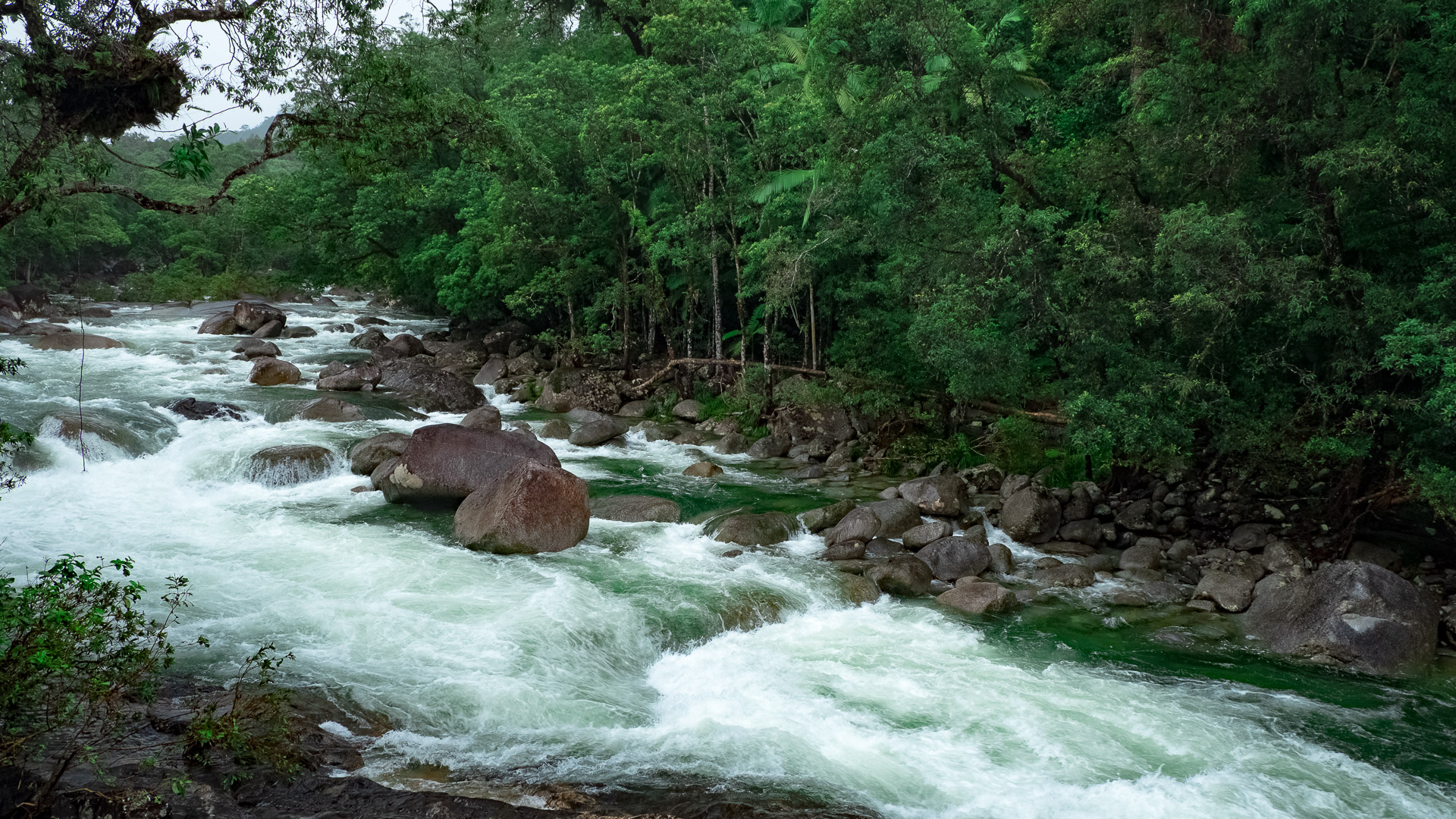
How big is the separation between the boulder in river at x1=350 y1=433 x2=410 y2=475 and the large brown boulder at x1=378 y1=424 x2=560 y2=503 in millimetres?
1115

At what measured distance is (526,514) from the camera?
43.1 ft

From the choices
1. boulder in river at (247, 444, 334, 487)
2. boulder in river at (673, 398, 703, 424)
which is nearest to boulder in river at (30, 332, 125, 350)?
boulder in river at (247, 444, 334, 487)

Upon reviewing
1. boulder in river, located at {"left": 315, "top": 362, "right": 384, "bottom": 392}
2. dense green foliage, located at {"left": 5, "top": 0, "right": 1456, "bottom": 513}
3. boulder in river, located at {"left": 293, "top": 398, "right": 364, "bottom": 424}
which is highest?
dense green foliage, located at {"left": 5, "top": 0, "right": 1456, "bottom": 513}

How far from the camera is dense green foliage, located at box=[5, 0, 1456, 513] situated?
1148 cm

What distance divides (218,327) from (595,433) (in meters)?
19.1

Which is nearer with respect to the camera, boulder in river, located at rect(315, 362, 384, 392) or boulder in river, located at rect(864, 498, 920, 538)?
boulder in river, located at rect(864, 498, 920, 538)

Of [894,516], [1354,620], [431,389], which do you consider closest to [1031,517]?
[894,516]

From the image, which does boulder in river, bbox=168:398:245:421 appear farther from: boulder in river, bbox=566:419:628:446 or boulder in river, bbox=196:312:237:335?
boulder in river, bbox=196:312:237:335

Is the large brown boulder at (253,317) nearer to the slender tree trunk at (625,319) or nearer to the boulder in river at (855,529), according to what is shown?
the slender tree trunk at (625,319)

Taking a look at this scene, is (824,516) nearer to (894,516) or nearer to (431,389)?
(894,516)

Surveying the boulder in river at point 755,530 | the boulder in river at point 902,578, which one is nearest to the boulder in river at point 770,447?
the boulder in river at point 755,530

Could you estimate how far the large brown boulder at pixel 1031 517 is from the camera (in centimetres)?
1480

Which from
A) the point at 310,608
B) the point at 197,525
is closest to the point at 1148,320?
the point at 310,608

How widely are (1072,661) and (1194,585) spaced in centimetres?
359
